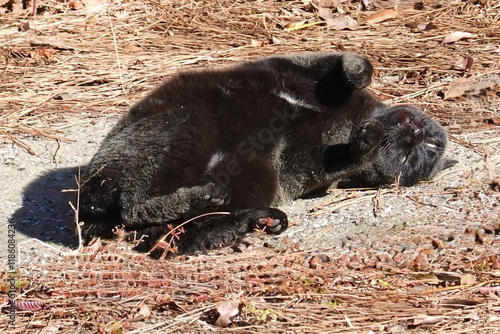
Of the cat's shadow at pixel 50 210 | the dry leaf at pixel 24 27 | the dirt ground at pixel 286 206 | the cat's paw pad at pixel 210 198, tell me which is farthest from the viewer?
the dry leaf at pixel 24 27

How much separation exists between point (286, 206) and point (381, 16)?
12.1 ft

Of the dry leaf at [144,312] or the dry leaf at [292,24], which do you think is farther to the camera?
the dry leaf at [292,24]

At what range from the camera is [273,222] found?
14.3ft

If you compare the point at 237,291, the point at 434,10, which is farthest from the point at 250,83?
the point at 434,10

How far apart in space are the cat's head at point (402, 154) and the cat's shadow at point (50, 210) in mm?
2019

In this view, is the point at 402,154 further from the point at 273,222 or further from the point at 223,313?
the point at 223,313

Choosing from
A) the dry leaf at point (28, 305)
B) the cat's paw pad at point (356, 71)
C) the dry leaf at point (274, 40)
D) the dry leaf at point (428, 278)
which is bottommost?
the dry leaf at point (428, 278)

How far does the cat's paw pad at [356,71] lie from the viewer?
15.8ft

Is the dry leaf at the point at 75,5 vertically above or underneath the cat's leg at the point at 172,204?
above

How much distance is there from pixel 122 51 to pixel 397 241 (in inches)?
160

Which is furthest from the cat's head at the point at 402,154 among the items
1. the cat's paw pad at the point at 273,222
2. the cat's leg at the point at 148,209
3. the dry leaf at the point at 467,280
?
the dry leaf at the point at 467,280

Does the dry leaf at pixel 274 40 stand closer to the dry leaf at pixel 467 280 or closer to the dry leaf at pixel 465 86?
the dry leaf at pixel 465 86

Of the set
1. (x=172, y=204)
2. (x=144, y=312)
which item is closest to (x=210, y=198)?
(x=172, y=204)

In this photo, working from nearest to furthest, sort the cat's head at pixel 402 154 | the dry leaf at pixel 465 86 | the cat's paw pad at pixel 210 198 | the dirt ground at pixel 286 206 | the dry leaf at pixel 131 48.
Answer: the dirt ground at pixel 286 206 < the cat's paw pad at pixel 210 198 < the cat's head at pixel 402 154 < the dry leaf at pixel 465 86 < the dry leaf at pixel 131 48
